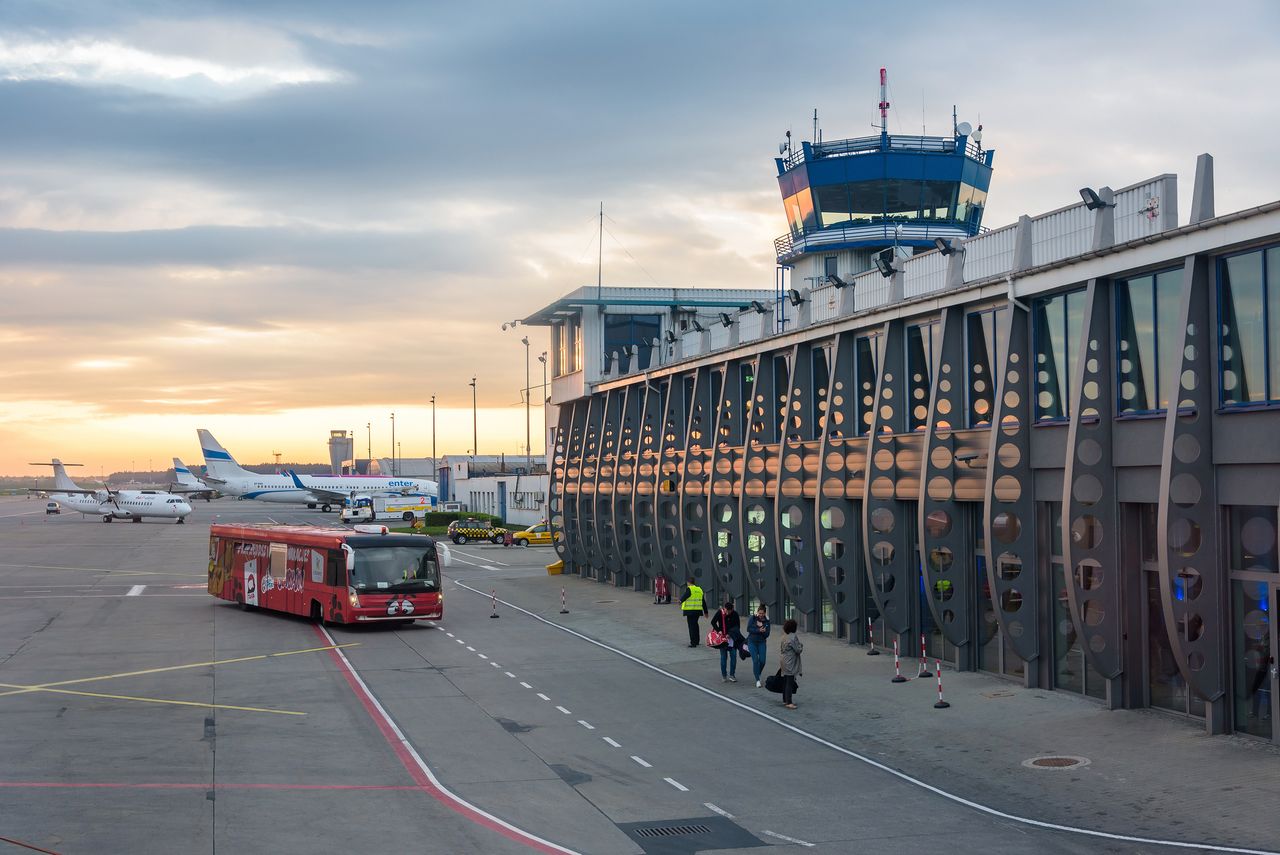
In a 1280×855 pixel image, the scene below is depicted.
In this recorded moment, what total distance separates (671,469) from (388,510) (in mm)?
76611

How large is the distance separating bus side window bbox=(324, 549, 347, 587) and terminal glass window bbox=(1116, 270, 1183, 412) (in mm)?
23034

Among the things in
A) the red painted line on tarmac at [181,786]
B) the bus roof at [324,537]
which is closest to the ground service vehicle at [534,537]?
the bus roof at [324,537]

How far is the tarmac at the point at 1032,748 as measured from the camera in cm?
1557

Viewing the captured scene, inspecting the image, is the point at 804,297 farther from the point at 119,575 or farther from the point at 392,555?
the point at 119,575

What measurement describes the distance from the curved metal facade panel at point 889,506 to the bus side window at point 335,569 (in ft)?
51.7

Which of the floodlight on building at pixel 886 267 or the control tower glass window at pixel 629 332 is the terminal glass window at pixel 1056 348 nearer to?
the floodlight on building at pixel 886 267

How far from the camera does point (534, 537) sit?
83375mm

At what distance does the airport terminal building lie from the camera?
19.9m

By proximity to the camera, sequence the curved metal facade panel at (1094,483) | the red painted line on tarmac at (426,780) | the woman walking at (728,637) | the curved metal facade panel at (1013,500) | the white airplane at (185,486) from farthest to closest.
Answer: the white airplane at (185,486) < the woman walking at (728,637) < the curved metal facade panel at (1013,500) < the curved metal facade panel at (1094,483) < the red painted line on tarmac at (426,780)

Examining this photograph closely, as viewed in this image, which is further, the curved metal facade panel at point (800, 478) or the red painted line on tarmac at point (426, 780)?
the curved metal facade panel at point (800, 478)

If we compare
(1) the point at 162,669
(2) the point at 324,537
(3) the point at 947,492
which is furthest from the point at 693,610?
(1) the point at 162,669

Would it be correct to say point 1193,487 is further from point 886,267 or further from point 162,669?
point 162,669

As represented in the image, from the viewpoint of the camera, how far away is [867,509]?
3036cm

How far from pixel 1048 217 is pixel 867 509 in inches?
349
